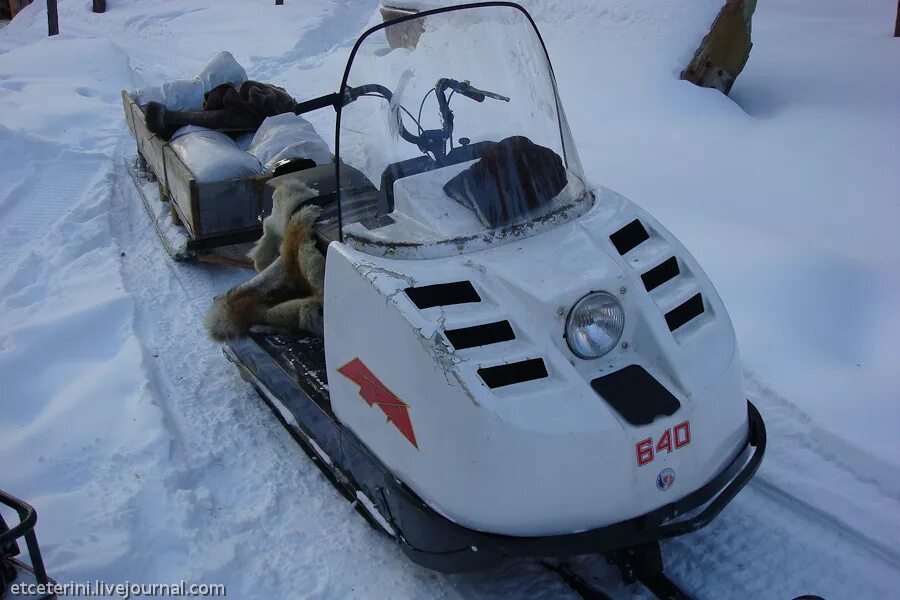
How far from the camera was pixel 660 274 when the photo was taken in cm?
289

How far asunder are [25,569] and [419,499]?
3.80 feet

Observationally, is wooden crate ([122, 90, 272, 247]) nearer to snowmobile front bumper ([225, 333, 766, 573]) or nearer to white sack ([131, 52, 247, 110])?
white sack ([131, 52, 247, 110])

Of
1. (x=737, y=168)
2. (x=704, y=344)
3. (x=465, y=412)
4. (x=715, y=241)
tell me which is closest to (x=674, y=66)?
(x=737, y=168)

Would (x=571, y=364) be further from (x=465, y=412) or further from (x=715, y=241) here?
(x=715, y=241)

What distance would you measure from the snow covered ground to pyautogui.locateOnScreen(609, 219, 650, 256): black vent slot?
1049 mm

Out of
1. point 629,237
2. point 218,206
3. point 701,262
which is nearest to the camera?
point 629,237

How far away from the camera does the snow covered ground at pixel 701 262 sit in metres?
2.94

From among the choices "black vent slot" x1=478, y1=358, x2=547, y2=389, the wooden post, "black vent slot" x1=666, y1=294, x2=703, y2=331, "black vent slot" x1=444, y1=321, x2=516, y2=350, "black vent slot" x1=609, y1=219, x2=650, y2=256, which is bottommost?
the wooden post

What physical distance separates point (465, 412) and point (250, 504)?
1305mm

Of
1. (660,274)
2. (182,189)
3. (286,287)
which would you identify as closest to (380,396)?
(660,274)

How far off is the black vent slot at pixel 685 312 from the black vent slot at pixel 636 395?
0.87 ft

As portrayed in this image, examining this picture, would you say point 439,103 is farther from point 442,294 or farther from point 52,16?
point 52,16

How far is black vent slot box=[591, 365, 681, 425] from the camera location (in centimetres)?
244

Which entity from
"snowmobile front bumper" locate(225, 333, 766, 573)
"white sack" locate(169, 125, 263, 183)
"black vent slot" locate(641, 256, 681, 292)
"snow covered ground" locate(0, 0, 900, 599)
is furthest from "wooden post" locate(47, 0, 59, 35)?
"black vent slot" locate(641, 256, 681, 292)
